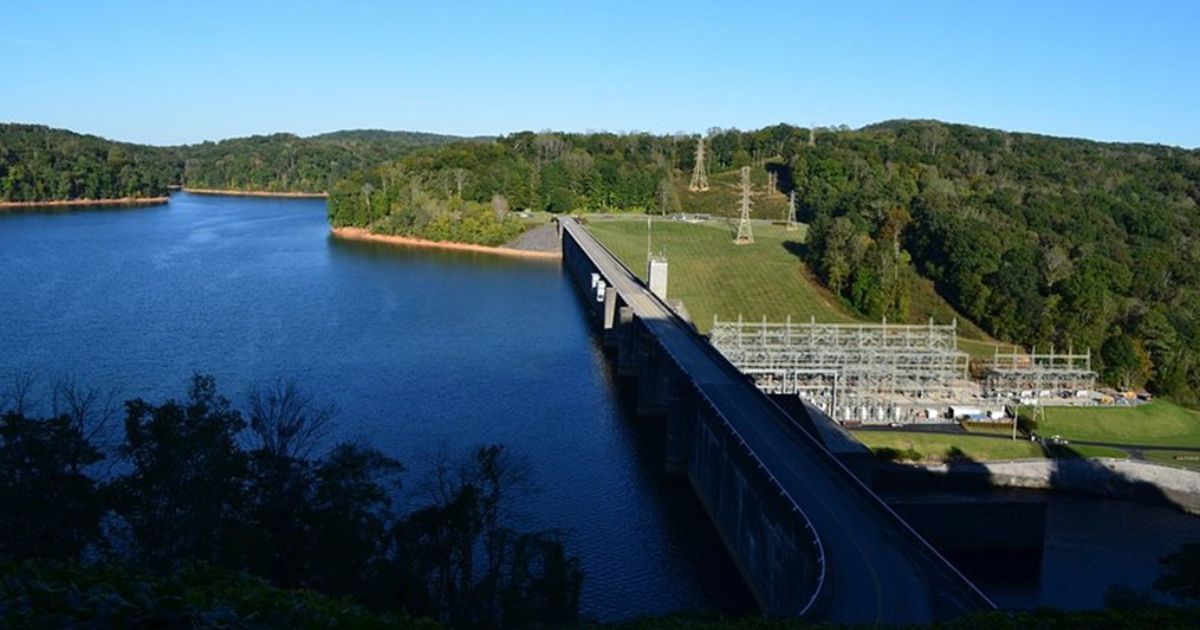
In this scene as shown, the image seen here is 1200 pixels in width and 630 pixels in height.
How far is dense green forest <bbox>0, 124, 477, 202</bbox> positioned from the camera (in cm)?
12231

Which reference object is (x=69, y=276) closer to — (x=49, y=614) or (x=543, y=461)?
(x=543, y=461)

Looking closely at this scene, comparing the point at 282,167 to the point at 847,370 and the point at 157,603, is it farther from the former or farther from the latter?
the point at 157,603

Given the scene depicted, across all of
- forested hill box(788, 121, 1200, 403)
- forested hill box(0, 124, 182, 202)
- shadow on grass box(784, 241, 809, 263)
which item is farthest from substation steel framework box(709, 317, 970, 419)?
forested hill box(0, 124, 182, 202)

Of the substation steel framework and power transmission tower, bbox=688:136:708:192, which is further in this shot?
power transmission tower, bbox=688:136:708:192

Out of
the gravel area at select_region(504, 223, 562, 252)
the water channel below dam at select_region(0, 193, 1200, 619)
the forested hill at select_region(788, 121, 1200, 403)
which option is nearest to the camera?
the water channel below dam at select_region(0, 193, 1200, 619)

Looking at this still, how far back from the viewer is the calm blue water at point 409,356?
81.4 feet

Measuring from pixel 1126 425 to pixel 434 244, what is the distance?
6493 centimetres

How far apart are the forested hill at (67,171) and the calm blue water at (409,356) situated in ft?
161

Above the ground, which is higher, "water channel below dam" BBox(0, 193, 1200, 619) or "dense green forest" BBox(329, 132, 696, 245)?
"dense green forest" BBox(329, 132, 696, 245)

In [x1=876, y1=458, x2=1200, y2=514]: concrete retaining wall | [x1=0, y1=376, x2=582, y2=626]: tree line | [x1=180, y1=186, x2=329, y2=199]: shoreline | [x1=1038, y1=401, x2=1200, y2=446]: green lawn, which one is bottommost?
[x1=876, y1=458, x2=1200, y2=514]: concrete retaining wall

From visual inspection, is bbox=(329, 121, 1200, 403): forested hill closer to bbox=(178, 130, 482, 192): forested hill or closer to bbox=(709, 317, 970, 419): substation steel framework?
bbox=(709, 317, 970, 419): substation steel framework

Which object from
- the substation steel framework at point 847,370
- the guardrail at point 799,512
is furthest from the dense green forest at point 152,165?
the guardrail at point 799,512

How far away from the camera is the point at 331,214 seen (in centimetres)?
9844

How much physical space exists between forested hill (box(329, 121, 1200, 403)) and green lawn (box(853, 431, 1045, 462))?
44.7 feet
